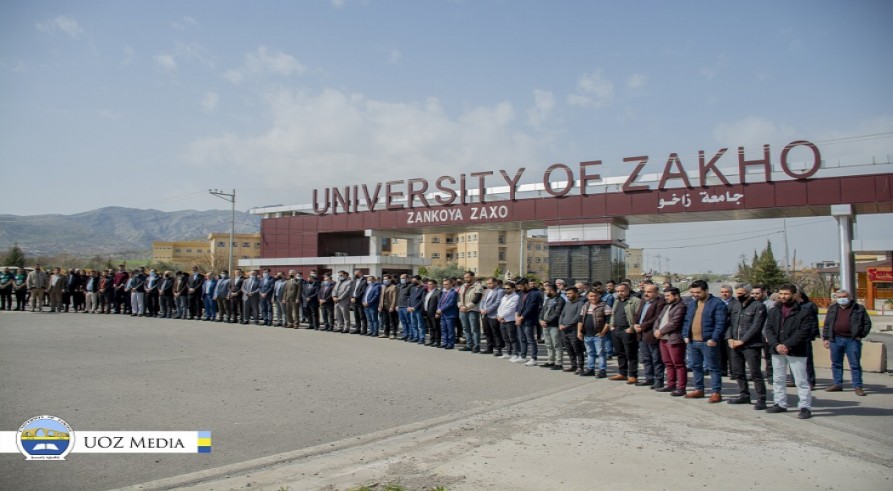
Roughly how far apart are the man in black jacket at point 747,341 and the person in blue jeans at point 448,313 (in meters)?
7.15

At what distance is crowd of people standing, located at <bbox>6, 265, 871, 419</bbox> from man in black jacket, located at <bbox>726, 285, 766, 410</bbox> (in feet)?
0.06

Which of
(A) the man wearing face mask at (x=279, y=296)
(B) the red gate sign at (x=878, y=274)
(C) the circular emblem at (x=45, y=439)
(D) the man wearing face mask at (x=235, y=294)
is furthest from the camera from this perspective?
(B) the red gate sign at (x=878, y=274)

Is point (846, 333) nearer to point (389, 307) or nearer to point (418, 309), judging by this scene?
point (418, 309)

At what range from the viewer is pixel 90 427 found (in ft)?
20.2

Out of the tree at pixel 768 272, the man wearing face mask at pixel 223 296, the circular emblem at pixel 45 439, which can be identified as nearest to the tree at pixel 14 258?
the man wearing face mask at pixel 223 296

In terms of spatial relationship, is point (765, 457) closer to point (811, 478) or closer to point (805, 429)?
point (811, 478)

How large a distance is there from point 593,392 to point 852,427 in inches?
138

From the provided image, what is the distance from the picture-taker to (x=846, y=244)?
21.3 meters

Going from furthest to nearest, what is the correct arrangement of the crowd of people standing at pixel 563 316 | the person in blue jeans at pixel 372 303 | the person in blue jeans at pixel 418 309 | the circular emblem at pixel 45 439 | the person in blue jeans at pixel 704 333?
the person in blue jeans at pixel 372 303 → the person in blue jeans at pixel 418 309 → the person in blue jeans at pixel 704 333 → the crowd of people standing at pixel 563 316 → the circular emblem at pixel 45 439

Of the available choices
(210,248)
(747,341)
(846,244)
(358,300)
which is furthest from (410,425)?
(210,248)

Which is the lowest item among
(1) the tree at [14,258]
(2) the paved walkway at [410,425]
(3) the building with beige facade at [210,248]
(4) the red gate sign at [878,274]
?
(2) the paved walkway at [410,425]

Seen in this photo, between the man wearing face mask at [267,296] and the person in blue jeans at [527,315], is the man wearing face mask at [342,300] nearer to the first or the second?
the man wearing face mask at [267,296]

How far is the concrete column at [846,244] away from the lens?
21.0m

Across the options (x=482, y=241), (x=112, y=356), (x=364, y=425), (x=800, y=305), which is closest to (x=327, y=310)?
(x=112, y=356)
